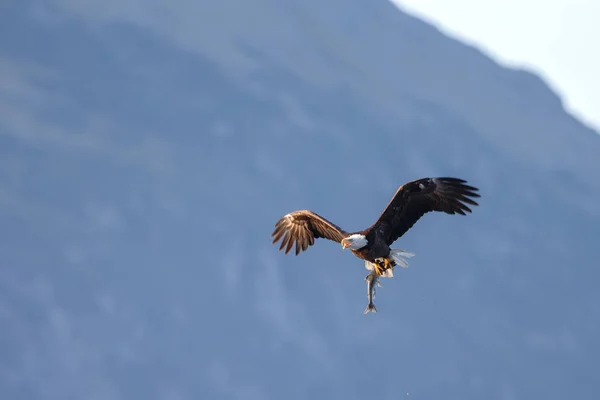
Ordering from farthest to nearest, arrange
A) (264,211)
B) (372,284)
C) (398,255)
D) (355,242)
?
(264,211) → (372,284) → (398,255) → (355,242)

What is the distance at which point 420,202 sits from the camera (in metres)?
15.0

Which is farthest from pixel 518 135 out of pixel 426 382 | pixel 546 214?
pixel 426 382

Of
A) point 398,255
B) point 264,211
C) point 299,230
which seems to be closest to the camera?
point 398,255

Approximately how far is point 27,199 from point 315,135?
29.0 metres

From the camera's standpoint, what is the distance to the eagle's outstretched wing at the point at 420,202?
48.4 feet

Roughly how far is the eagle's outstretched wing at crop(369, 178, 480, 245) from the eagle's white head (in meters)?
0.18

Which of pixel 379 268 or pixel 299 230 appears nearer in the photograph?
pixel 379 268

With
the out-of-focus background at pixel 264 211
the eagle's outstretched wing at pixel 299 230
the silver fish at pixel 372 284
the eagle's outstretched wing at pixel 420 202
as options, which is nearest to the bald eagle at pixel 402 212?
the eagle's outstretched wing at pixel 420 202

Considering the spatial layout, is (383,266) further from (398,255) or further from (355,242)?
(355,242)

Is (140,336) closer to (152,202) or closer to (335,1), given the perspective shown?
(152,202)

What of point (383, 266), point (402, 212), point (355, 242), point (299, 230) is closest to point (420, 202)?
point (402, 212)

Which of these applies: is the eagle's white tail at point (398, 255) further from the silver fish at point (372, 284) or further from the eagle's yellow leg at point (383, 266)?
the silver fish at point (372, 284)

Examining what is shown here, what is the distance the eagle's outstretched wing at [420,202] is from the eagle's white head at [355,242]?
7.2 inches

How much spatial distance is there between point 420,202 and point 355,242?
3.71ft
